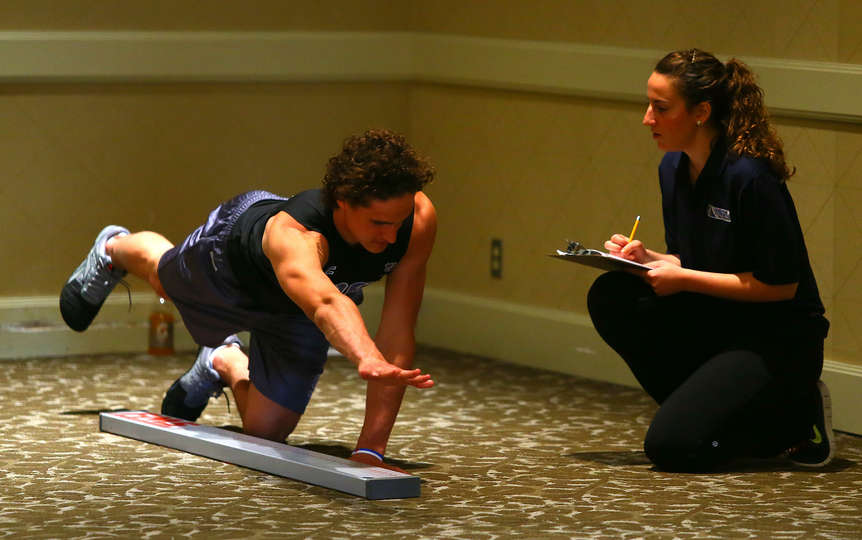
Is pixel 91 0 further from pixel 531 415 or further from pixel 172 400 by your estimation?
pixel 531 415

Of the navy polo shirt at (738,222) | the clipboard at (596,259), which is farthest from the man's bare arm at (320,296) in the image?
the navy polo shirt at (738,222)

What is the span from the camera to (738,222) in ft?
11.5

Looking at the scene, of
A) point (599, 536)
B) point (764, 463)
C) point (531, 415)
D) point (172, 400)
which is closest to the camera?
point (599, 536)

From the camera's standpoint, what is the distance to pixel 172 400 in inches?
157

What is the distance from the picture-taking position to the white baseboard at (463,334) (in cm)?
491

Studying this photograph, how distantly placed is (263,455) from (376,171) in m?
0.70

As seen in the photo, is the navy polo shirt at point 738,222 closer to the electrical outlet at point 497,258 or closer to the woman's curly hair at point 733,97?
the woman's curly hair at point 733,97

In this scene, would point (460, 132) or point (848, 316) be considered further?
point (460, 132)

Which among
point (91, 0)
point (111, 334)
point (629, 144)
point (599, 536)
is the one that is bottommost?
point (599, 536)

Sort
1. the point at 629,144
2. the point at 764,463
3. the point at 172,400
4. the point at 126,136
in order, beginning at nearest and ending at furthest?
the point at 764,463 → the point at 172,400 → the point at 629,144 → the point at 126,136

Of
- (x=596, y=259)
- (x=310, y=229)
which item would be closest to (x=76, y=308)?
(x=310, y=229)

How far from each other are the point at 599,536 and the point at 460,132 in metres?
2.52

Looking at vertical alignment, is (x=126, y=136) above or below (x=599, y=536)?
above

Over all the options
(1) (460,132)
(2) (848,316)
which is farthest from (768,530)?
(1) (460,132)
